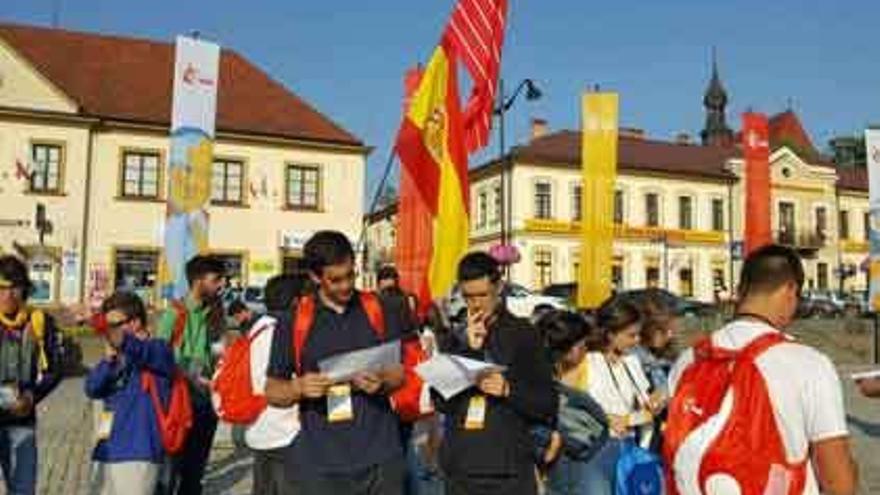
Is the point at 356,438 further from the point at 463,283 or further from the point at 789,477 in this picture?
the point at 789,477

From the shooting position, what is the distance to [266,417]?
192 inches

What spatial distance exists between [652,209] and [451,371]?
55.5 m

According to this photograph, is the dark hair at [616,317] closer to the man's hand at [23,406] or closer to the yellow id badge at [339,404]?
the yellow id badge at [339,404]

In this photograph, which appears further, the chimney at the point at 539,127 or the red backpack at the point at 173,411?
the chimney at the point at 539,127

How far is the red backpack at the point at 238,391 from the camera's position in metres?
4.64

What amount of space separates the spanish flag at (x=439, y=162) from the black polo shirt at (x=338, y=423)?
91.5 inches

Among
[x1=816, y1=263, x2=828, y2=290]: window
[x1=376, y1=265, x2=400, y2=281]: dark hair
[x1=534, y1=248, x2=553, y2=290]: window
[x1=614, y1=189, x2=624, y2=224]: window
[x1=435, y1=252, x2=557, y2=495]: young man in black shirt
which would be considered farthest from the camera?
[x1=816, y1=263, x2=828, y2=290]: window

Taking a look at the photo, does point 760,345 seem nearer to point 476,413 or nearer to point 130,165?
point 476,413

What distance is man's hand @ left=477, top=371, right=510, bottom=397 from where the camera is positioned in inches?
171

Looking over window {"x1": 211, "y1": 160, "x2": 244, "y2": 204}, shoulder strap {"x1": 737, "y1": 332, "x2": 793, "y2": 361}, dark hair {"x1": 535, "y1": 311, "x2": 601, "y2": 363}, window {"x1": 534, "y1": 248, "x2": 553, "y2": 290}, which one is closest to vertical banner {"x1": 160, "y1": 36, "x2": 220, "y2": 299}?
dark hair {"x1": 535, "y1": 311, "x2": 601, "y2": 363}

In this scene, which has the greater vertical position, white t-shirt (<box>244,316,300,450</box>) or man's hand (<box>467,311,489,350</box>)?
man's hand (<box>467,311,489,350</box>)

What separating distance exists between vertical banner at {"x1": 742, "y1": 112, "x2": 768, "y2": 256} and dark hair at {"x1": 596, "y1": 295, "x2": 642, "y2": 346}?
1447cm

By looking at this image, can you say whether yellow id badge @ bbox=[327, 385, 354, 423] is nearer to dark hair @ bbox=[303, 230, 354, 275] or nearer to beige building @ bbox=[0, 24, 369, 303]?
dark hair @ bbox=[303, 230, 354, 275]

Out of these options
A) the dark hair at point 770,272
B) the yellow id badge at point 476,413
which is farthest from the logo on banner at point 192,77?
the dark hair at point 770,272
